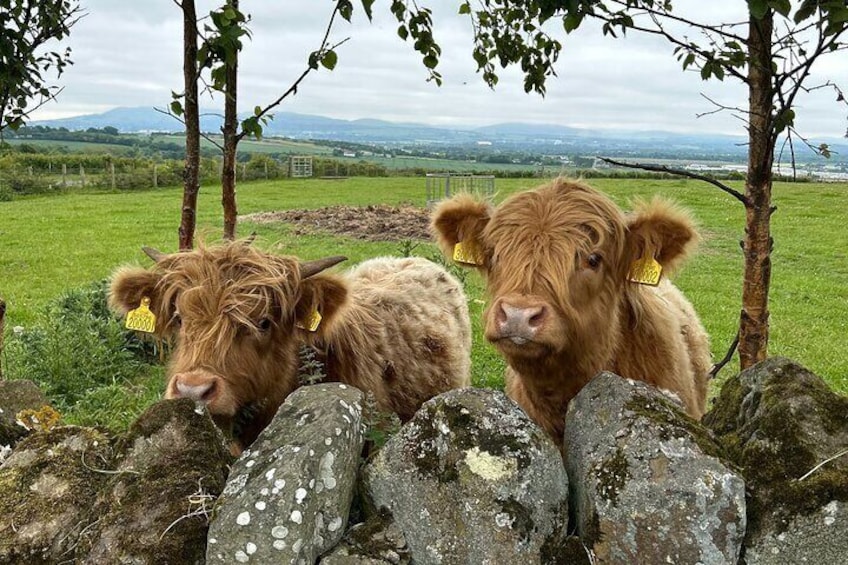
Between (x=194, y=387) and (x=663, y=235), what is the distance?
269 cm

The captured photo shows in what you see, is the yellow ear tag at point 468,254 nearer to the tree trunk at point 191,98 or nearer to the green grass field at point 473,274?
the green grass field at point 473,274

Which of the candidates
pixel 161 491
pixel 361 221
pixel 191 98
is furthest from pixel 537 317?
pixel 361 221

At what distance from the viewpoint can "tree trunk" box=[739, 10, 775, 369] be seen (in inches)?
139

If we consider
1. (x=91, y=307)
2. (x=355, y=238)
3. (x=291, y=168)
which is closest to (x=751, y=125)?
(x=91, y=307)

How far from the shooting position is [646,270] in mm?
4141

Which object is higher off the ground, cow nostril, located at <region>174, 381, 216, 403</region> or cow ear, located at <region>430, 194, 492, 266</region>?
cow ear, located at <region>430, 194, 492, 266</region>

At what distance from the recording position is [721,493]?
2213 millimetres

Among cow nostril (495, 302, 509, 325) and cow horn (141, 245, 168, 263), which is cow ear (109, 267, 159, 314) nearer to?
cow horn (141, 245, 168, 263)

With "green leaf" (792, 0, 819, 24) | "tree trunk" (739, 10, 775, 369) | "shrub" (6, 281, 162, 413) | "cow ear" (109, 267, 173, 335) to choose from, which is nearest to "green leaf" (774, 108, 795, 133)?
"tree trunk" (739, 10, 775, 369)

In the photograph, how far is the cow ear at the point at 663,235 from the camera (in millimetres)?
4066

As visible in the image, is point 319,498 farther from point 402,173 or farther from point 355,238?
point 402,173

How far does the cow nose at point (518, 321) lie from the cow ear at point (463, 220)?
93 centimetres

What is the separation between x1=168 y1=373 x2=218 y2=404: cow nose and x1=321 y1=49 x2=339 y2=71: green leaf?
1940mm

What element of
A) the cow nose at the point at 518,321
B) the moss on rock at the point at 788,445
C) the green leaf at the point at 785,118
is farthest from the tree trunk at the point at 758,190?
the cow nose at the point at 518,321
